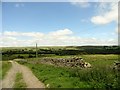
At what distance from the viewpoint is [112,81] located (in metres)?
16.0

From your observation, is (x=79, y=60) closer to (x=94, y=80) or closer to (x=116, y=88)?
(x=94, y=80)

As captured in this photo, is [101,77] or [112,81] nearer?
[112,81]

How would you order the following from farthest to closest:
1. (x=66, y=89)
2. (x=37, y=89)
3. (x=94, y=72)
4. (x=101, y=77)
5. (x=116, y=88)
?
(x=94, y=72)
(x=101, y=77)
(x=37, y=89)
(x=66, y=89)
(x=116, y=88)

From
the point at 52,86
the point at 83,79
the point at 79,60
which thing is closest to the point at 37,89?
the point at 52,86

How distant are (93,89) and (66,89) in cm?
160

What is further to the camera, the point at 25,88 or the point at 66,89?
the point at 25,88

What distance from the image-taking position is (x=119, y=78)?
16.9 m

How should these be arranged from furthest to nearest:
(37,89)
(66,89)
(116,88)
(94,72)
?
1. (94,72)
2. (37,89)
3. (66,89)
4. (116,88)

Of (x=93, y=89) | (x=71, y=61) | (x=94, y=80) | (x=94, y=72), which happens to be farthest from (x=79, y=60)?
(x=93, y=89)

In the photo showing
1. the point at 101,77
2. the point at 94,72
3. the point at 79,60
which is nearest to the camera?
the point at 101,77

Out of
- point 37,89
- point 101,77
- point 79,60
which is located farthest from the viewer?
point 79,60

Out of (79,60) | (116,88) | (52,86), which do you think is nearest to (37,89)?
(52,86)

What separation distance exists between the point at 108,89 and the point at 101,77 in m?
3.42

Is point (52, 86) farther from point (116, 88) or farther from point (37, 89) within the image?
point (116, 88)
